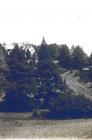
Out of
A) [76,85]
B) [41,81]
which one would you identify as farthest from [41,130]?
[76,85]

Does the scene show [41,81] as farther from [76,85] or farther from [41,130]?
[41,130]

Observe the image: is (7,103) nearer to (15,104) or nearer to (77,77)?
(15,104)

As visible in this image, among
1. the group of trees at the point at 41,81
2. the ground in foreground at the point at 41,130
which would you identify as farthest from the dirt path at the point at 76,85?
the ground in foreground at the point at 41,130

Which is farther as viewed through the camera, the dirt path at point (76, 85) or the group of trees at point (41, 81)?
the dirt path at point (76, 85)

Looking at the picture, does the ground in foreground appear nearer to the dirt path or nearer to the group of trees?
the group of trees

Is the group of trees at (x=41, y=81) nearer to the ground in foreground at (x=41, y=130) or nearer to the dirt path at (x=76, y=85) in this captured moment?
the dirt path at (x=76, y=85)

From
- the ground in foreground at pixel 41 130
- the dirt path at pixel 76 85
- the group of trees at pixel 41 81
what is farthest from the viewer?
the dirt path at pixel 76 85

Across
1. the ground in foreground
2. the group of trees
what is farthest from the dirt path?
the ground in foreground
